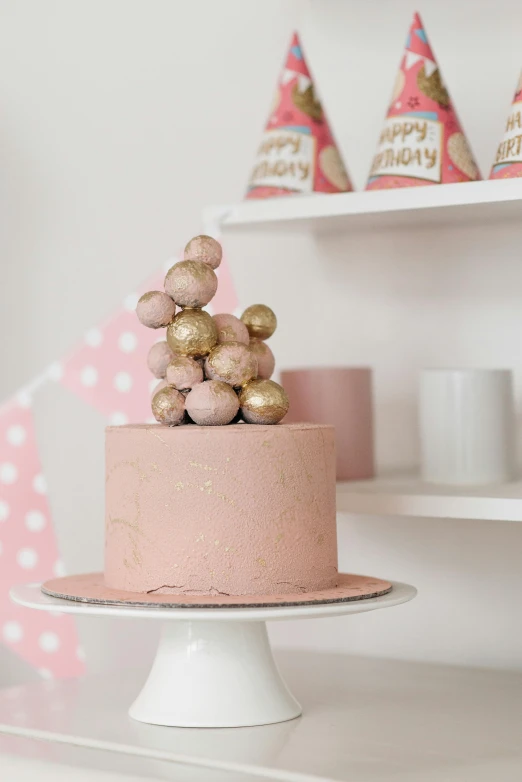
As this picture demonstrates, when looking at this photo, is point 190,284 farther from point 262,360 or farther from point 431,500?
point 431,500

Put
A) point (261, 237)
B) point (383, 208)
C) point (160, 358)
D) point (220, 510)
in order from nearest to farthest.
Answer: point (220, 510) < point (160, 358) < point (383, 208) < point (261, 237)

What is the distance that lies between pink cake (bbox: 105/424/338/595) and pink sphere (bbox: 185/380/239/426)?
0.02 m

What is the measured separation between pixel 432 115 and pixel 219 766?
624 mm

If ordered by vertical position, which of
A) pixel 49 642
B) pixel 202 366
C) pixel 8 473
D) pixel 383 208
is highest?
pixel 383 208

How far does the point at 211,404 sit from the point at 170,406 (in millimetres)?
37

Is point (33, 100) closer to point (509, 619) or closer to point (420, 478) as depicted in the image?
point (420, 478)

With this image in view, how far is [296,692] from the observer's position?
1065 millimetres

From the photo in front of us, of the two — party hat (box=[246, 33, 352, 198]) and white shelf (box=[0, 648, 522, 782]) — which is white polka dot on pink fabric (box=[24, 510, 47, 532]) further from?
party hat (box=[246, 33, 352, 198])

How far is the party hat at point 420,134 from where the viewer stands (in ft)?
3.46

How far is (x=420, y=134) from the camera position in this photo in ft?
3.50

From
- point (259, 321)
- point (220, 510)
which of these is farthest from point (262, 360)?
point (220, 510)

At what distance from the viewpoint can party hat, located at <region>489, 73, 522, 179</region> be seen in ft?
3.32

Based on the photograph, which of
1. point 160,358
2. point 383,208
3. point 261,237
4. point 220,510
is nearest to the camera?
point 220,510

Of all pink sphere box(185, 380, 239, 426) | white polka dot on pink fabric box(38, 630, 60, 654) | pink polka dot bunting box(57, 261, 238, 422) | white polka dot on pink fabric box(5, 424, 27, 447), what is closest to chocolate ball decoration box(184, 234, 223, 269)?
pink sphere box(185, 380, 239, 426)
